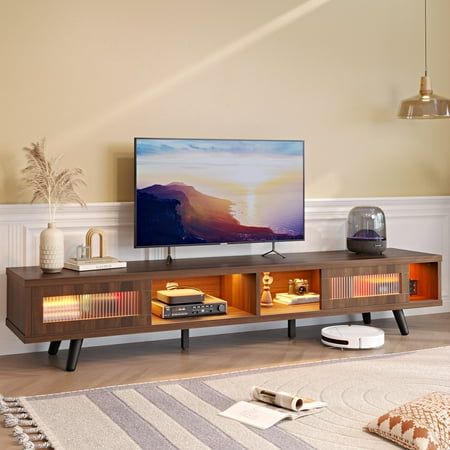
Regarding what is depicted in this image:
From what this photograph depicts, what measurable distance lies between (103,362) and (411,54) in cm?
307

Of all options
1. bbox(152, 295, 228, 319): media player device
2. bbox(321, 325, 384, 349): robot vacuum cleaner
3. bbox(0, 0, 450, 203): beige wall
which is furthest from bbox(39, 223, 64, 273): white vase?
bbox(321, 325, 384, 349): robot vacuum cleaner

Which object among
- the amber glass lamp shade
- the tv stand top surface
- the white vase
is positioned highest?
the amber glass lamp shade

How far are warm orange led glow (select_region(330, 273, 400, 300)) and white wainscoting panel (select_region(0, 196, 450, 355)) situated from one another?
55 cm

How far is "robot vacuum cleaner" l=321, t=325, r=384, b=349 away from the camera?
469cm

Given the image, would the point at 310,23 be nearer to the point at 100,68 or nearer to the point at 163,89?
the point at 163,89

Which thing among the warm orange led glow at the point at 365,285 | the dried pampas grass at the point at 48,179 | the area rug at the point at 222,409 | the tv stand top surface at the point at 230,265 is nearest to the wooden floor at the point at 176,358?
the area rug at the point at 222,409

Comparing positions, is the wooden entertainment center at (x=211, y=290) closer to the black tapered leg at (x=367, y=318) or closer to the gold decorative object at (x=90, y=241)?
the black tapered leg at (x=367, y=318)

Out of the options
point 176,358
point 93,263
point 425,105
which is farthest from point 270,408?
point 425,105

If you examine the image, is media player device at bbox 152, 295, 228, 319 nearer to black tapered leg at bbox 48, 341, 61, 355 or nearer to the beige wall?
black tapered leg at bbox 48, 341, 61, 355

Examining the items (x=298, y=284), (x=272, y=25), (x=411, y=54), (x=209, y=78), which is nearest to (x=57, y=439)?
(x=298, y=284)

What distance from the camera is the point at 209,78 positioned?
16.7ft

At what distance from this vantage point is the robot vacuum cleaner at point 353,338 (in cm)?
469

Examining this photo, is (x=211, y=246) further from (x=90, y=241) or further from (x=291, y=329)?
(x=90, y=241)

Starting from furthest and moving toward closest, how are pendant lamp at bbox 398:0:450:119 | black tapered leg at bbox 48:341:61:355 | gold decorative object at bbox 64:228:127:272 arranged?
pendant lamp at bbox 398:0:450:119, black tapered leg at bbox 48:341:61:355, gold decorative object at bbox 64:228:127:272
